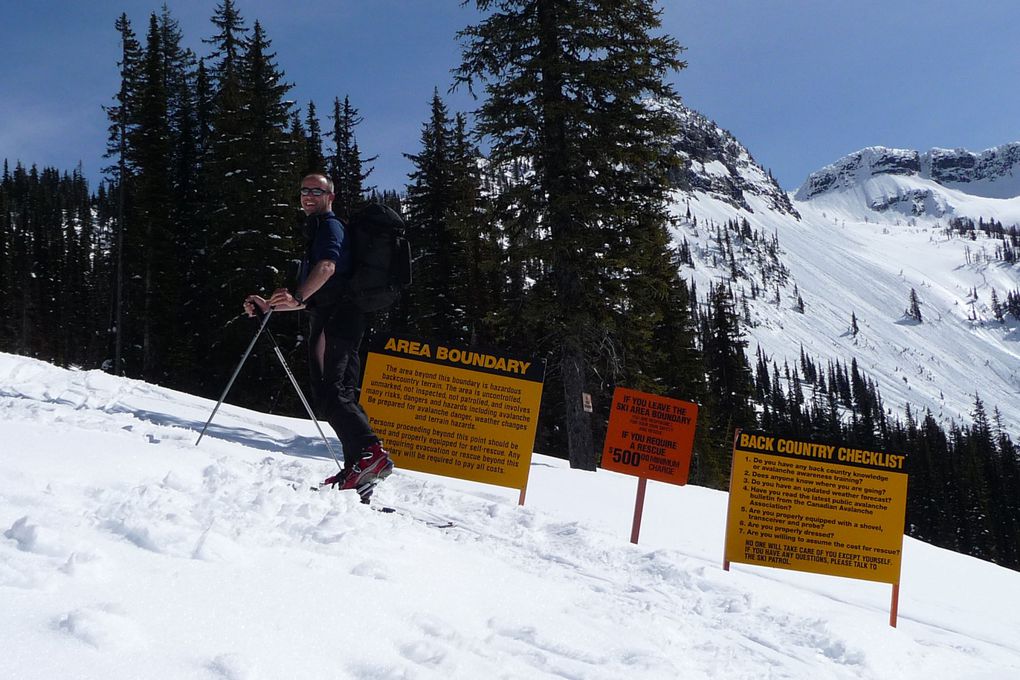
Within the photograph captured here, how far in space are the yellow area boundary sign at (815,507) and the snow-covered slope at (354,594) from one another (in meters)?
0.30

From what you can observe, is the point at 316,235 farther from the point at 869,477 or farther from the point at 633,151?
the point at 633,151

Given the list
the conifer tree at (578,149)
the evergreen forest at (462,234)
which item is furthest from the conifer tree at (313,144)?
the conifer tree at (578,149)

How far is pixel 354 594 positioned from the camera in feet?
9.02

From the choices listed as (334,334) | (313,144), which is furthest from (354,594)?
(313,144)

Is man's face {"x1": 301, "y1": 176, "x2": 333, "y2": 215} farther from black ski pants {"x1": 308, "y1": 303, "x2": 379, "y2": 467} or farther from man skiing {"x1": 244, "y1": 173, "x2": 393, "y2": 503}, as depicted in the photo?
black ski pants {"x1": 308, "y1": 303, "x2": 379, "y2": 467}

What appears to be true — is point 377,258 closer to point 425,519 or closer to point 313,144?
point 425,519

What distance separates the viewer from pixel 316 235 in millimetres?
5125

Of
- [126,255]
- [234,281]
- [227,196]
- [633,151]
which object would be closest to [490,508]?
[633,151]

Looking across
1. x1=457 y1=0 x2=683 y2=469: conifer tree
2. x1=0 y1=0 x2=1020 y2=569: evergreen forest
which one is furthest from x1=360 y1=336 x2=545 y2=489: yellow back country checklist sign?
x1=457 y1=0 x2=683 y2=469: conifer tree

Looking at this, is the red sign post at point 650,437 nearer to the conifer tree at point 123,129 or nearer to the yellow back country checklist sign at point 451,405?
the yellow back country checklist sign at point 451,405

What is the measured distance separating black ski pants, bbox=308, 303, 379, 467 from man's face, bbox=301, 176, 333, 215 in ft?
2.64

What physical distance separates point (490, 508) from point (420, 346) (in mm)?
2094

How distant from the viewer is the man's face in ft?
17.2

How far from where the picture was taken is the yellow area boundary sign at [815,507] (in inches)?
256
